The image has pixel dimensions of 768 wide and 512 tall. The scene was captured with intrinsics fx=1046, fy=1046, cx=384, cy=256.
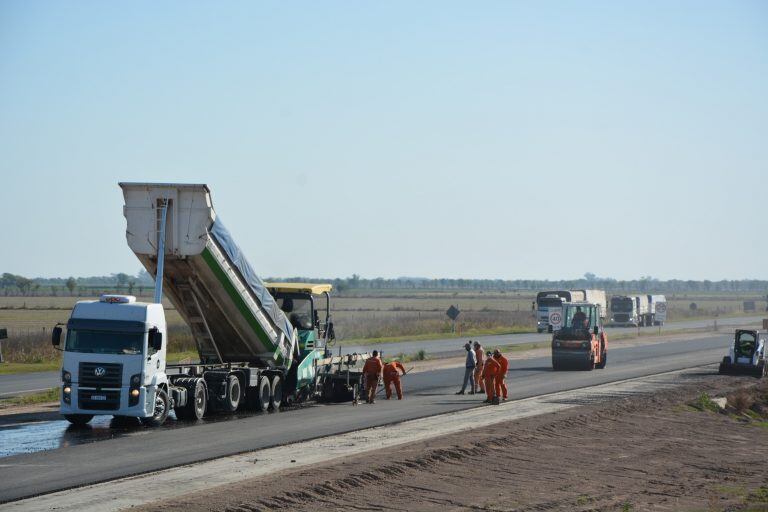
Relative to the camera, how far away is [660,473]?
62.5 feet

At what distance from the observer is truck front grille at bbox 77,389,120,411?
74.4 ft

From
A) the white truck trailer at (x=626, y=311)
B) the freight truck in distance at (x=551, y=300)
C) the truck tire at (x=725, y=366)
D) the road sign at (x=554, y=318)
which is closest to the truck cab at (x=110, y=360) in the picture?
the truck tire at (x=725, y=366)

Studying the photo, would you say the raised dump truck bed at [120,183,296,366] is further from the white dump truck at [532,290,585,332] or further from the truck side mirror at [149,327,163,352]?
the white dump truck at [532,290,585,332]

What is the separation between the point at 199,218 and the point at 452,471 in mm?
9281

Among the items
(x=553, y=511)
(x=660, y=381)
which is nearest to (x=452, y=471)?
(x=553, y=511)

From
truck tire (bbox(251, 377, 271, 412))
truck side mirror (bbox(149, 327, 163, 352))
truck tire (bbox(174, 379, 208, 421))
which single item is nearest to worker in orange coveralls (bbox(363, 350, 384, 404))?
truck tire (bbox(251, 377, 271, 412))

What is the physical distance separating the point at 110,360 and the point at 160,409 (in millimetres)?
1732

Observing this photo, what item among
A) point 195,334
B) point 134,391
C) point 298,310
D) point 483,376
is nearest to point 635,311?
point 483,376

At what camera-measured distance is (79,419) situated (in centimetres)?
2375

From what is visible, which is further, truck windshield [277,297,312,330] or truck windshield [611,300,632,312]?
truck windshield [611,300,632,312]

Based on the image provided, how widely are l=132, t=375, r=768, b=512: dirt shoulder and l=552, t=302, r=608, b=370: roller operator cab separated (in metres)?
15.0

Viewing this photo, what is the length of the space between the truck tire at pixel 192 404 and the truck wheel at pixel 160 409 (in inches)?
39.7

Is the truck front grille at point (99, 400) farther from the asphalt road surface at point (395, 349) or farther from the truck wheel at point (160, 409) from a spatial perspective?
the asphalt road surface at point (395, 349)

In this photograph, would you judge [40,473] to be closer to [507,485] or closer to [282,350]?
[507,485]
